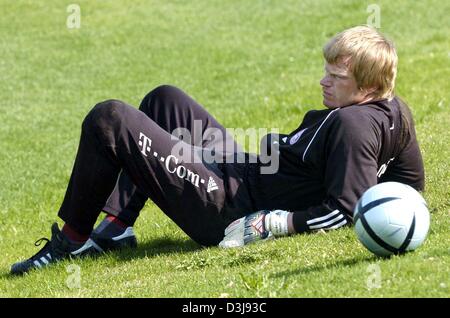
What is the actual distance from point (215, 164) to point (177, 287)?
1457mm

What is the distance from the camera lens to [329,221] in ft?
20.4

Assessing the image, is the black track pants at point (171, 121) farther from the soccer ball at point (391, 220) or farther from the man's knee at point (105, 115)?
the soccer ball at point (391, 220)

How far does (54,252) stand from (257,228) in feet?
5.07

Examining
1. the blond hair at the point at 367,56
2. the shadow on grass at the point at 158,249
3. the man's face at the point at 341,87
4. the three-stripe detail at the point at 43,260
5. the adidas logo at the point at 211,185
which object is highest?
the blond hair at the point at 367,56

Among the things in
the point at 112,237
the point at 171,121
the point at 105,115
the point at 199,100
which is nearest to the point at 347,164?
the point at 105,115

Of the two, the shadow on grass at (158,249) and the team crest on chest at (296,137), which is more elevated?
the team crest on chest at (296,137)

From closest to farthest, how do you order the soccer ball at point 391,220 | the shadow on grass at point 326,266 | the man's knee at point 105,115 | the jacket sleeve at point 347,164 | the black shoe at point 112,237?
1. the soccer ball at point 391,220
2. the shadow on grass at point 326,266
3. the jacket sleeve at point 347,164
4. the man's knee at point 105,115
5. the black shoe at point 112,237

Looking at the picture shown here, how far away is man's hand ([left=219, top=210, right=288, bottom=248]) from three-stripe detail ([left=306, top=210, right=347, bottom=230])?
217 mm

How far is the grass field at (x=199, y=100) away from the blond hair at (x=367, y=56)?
3.46 ft

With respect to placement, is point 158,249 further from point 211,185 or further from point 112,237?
point 211,185

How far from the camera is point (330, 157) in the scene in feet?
20.0

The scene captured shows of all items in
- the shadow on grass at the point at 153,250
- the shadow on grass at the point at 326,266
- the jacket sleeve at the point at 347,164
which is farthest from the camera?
the shadow on grass at the point at 153,250

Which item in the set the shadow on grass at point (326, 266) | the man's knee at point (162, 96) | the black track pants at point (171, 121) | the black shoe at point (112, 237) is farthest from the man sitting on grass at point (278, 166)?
the man's knee at point (162, 96)

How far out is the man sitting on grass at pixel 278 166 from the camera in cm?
612
